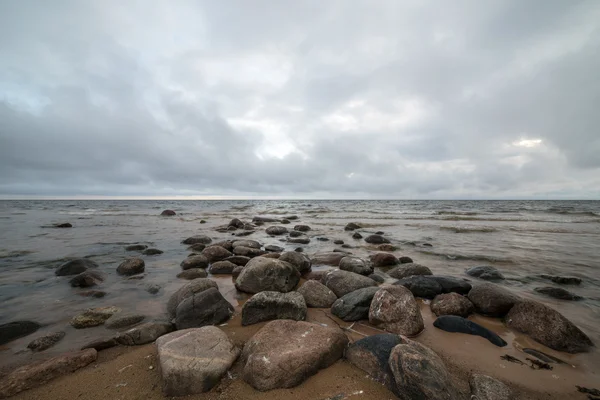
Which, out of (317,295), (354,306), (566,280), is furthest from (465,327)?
(566,280)

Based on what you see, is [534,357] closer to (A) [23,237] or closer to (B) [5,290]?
(B) [5,290]

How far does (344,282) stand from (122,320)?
14.8ft

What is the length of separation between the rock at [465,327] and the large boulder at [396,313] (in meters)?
0.39

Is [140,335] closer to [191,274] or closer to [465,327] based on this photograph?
[191,274]

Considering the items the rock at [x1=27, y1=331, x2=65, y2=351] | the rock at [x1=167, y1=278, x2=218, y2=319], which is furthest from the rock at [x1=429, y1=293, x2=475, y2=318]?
the rock at [x1=27, y1=331, x2=65, y2=351]

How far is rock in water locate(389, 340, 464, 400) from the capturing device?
2.37 meters

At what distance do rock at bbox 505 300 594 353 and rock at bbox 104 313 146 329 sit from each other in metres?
6.78

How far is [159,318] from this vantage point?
4625mm

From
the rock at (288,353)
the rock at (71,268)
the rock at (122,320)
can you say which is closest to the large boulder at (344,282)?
the rock at (288,353)

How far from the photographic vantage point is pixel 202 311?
4.29m

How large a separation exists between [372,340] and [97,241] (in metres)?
14.2

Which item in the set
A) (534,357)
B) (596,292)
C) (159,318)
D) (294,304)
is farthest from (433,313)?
(159,318)

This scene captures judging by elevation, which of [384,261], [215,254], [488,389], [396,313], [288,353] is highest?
[288,353]

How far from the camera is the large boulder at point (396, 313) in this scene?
3.99m
